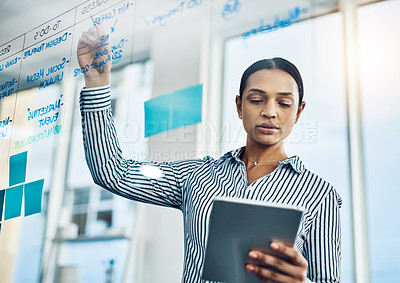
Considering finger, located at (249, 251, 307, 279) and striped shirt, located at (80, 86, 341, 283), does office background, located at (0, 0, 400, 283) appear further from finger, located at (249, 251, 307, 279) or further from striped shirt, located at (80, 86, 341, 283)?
finger, located at (249, 251, 307, 279)

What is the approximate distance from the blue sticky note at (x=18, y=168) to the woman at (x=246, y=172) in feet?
2.48

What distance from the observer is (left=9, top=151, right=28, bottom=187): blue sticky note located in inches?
65.6

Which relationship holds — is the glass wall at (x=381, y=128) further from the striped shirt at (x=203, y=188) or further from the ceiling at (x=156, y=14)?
the striped shirt at (x=203, y=188)

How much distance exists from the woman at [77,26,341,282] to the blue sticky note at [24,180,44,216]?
28.7 inches

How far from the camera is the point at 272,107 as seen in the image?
1.01 meters

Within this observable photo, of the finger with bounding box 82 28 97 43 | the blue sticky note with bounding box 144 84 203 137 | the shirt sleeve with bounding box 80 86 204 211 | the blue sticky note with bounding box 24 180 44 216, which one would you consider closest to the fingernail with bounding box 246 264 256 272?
the shirt sleeve with bounding box 80 86 204 211

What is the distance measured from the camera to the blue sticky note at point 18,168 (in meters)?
1.67

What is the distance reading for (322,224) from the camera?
88cm

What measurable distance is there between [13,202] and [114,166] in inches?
33.1

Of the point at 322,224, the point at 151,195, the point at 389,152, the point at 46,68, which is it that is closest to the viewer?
the point at 322,224

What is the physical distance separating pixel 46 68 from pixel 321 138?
0.98 metres

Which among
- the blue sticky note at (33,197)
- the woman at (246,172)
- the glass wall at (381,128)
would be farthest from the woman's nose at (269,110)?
the blue sticky note at (33,197)

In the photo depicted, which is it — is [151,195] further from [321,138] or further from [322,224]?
[321,138]

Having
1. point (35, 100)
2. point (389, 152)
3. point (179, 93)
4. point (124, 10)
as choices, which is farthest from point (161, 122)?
point (389, 152)
